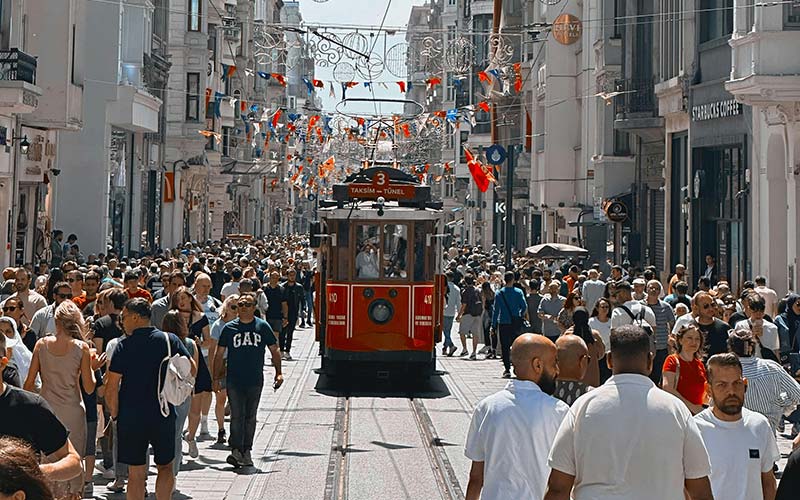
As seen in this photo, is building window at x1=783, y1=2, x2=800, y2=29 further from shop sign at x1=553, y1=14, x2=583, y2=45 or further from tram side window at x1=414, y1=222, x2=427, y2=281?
shop sign at x1=553, y1=14, x2=583, y2=45

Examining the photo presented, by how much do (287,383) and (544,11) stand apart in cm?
3353

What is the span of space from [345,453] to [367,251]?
5.97 m

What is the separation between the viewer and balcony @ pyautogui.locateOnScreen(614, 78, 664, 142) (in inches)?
1380

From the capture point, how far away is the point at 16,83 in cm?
2608

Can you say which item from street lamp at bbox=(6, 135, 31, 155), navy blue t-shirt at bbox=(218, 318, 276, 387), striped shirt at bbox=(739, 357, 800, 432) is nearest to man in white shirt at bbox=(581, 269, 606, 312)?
navy blue t-shirt at bbox=(218, 318, 276, 387)

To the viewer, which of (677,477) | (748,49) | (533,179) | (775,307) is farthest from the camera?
(533,179)

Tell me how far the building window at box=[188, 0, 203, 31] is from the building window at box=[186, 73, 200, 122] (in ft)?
6.13

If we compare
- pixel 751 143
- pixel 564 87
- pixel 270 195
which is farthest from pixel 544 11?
pixel 270 195

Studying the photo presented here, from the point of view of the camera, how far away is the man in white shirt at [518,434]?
6.46 meters

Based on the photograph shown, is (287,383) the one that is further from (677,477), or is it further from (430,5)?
(430,5)

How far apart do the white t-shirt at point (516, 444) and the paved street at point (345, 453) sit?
490 cm

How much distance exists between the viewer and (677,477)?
560 centimetres

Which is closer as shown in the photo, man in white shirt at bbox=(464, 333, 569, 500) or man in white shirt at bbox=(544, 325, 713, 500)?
man in white shirt at bbox=(544, 325, 713, 500)

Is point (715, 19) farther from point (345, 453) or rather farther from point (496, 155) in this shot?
point (345, 453)
